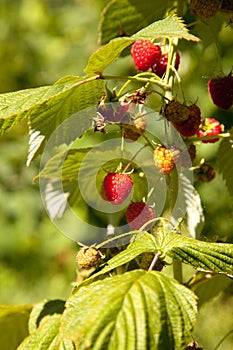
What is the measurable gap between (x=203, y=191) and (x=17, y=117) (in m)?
1.65

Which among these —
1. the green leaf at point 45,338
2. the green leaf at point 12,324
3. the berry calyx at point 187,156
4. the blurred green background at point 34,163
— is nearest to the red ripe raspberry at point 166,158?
the berry calyx at point 187,156

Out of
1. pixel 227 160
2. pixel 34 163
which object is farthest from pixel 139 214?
pixel 34 163

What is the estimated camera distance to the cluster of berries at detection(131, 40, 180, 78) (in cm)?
118

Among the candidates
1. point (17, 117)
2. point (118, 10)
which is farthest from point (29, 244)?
point (17, 117)

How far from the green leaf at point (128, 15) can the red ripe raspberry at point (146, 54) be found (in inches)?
6.3

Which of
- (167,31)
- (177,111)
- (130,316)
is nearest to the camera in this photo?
(130,316)

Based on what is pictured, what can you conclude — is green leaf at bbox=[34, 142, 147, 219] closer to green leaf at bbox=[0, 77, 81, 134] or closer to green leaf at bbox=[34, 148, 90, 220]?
green leaf at bbox=[34, 148, 90, 220]

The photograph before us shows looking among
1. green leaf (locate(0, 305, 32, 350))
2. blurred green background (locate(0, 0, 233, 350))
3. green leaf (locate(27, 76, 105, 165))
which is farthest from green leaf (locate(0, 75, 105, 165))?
blurred green background (locate(0, 0, 233, 350))

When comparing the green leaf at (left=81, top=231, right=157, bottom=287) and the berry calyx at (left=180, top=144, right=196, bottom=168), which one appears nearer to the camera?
the green leaf at (left=81, top=231, right=157, bottom=287)

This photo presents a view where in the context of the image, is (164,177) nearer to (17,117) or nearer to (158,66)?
(158,66)

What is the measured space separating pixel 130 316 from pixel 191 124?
14.8 inches

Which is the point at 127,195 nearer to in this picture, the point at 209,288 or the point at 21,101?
the point at 21,101

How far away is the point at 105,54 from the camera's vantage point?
978 millimetres

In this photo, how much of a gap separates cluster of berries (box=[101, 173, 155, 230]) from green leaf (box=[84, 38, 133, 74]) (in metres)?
0.19
